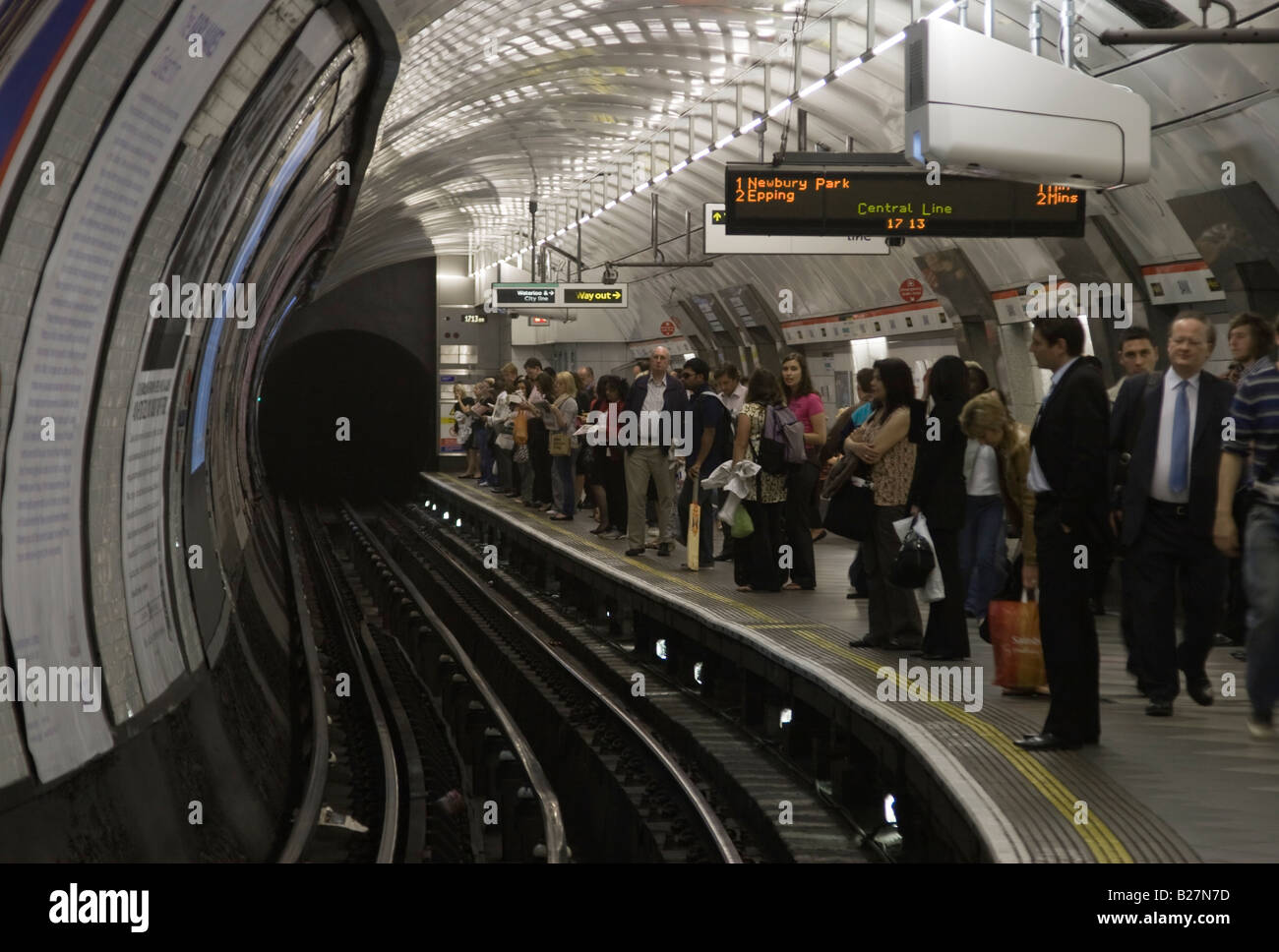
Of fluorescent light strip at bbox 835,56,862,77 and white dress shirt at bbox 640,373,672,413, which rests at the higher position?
fluorescent light strip at bbox 835,56,862,77

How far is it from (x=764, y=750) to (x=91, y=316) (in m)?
5.34

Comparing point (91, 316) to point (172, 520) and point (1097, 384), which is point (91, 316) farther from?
point (1097, 384)

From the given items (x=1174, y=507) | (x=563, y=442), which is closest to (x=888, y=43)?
(x=1174, y=507)

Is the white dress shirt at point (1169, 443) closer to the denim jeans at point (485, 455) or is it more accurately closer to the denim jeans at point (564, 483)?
the denim jeans at point (564, 483)

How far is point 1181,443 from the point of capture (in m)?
6.69

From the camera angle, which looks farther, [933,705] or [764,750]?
[764,750]

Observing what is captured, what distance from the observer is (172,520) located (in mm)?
7578

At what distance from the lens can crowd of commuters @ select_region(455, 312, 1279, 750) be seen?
6090 mm

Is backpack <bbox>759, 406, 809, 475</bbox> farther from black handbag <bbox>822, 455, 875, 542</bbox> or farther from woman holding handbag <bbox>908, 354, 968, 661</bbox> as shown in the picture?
woman holding handbag <bbox>908, 354, 968, 661</bbox>

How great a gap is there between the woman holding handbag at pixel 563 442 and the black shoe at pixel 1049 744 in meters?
11.6

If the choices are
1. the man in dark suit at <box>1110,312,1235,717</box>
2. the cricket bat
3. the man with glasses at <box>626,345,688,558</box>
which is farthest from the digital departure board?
the man in dark suit at <box>1110,312,1235,717</box>

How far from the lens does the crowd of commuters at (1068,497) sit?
609 centimetres

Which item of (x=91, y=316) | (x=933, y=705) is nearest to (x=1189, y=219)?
(x=933, y=705)

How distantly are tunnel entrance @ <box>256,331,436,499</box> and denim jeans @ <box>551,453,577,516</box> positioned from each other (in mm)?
12579
